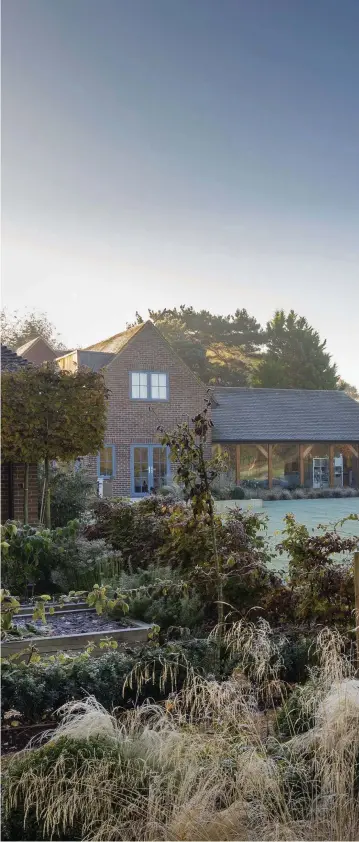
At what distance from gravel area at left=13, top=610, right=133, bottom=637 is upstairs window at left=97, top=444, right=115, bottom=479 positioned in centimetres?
1471

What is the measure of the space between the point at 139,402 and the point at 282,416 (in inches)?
202

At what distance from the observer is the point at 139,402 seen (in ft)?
69.2

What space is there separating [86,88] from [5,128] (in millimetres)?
492

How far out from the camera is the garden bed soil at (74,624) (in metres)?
4.89

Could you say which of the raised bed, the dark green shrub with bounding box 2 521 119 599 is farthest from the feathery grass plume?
the dark green shrub with bounding box 2 521 119 599

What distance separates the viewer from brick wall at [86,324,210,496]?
20516mm

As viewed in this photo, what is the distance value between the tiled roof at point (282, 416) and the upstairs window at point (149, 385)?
1949 millimetres

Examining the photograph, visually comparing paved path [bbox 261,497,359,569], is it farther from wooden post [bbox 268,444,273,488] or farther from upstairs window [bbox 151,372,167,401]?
upstairs window [bbox 151,372,167,401]

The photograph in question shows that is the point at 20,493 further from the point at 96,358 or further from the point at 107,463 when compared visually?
the point at 96,358

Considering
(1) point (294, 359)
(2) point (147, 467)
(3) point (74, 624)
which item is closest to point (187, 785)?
(3) point (74, 624)

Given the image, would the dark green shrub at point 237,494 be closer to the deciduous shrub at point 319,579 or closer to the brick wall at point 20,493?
the brick wall at point 20,493

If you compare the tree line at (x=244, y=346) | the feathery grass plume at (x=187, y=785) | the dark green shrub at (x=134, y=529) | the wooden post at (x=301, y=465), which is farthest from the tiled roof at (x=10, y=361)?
the tree line at (x=244, y=346)

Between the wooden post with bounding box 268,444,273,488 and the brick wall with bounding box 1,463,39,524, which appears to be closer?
the brick wall with bounding box 1,463,39,524

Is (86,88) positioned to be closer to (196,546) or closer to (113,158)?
(113,158)
